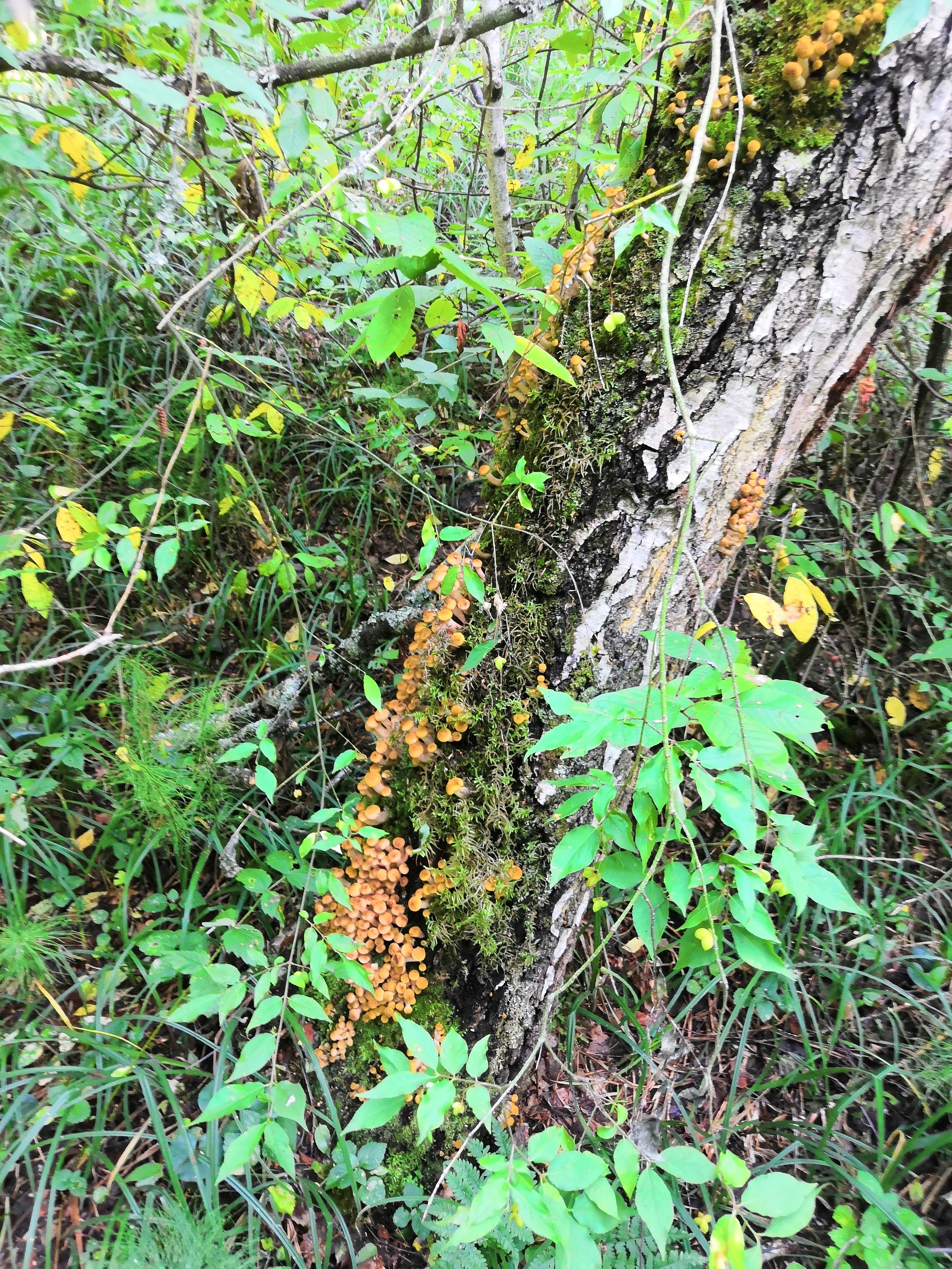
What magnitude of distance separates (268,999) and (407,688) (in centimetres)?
76

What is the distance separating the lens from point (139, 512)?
1554mm

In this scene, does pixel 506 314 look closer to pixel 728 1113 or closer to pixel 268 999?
pixel 268 999

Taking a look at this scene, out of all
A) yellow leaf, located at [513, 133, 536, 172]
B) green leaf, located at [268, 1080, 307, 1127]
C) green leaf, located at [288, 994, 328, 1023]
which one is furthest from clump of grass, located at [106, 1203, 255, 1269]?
yellow leaf, located at [513, 133, 536, 172]

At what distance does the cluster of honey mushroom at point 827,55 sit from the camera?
3.42 feet

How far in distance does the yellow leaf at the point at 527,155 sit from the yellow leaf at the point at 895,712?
2137 mm

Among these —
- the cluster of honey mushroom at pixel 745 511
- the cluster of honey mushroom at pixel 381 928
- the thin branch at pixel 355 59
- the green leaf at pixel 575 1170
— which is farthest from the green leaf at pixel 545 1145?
the thin branch at pixel 355 59

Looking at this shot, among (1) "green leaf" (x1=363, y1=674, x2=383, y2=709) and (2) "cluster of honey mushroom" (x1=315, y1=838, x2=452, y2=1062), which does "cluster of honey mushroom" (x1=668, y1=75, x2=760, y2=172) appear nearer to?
(1) "green leaf" (x1=363, y1=674, x2=383, y2=709)

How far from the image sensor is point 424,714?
1.57 meters

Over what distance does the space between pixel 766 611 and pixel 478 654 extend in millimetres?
600

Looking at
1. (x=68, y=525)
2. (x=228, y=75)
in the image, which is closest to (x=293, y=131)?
(x=228, y=75)

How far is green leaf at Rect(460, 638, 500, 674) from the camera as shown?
1.37 meters

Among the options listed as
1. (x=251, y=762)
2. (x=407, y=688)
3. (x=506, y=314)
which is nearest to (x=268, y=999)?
(x=407, y=688)

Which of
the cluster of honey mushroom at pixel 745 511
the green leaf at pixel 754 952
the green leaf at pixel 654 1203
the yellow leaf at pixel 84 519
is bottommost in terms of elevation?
the green leaf at pixel 654 1203

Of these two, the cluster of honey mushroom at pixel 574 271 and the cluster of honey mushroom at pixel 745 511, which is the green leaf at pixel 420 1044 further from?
the cluster of honey mushroom at pixel 574 271
